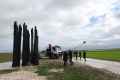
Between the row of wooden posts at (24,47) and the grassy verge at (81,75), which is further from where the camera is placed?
the row of wooden posts at (24,47)

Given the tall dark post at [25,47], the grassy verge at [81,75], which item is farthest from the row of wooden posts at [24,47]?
the grassy verge at [81,75]

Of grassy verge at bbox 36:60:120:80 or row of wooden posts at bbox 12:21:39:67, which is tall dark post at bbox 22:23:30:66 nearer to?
row of wooden posts at bbox 12:21:39:67

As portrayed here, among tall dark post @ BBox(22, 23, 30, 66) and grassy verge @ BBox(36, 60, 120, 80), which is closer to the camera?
grassy verge @ BBox(36, 60, 120, 80)

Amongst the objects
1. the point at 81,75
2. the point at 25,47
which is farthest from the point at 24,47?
the point at 81,75

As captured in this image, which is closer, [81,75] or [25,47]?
[81,75]

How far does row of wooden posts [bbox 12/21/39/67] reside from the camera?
38719 millimetres

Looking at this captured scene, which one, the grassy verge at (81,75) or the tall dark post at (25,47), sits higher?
the tall dark post at (25,47)

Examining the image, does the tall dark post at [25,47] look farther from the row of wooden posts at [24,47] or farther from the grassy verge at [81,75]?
the grassy verge at [81,75]

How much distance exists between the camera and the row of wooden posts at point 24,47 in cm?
3872

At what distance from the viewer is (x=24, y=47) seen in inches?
1650

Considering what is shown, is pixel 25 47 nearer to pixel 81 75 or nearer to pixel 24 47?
pixel 24 47

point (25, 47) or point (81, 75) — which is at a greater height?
point (25, 47)

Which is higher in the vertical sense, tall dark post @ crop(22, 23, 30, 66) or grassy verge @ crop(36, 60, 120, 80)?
tall dark post @ crop(22, 23, 30, 66)

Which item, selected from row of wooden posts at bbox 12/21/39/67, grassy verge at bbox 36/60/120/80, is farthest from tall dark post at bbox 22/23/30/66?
grassy verge at bbox 36/60/120/80
